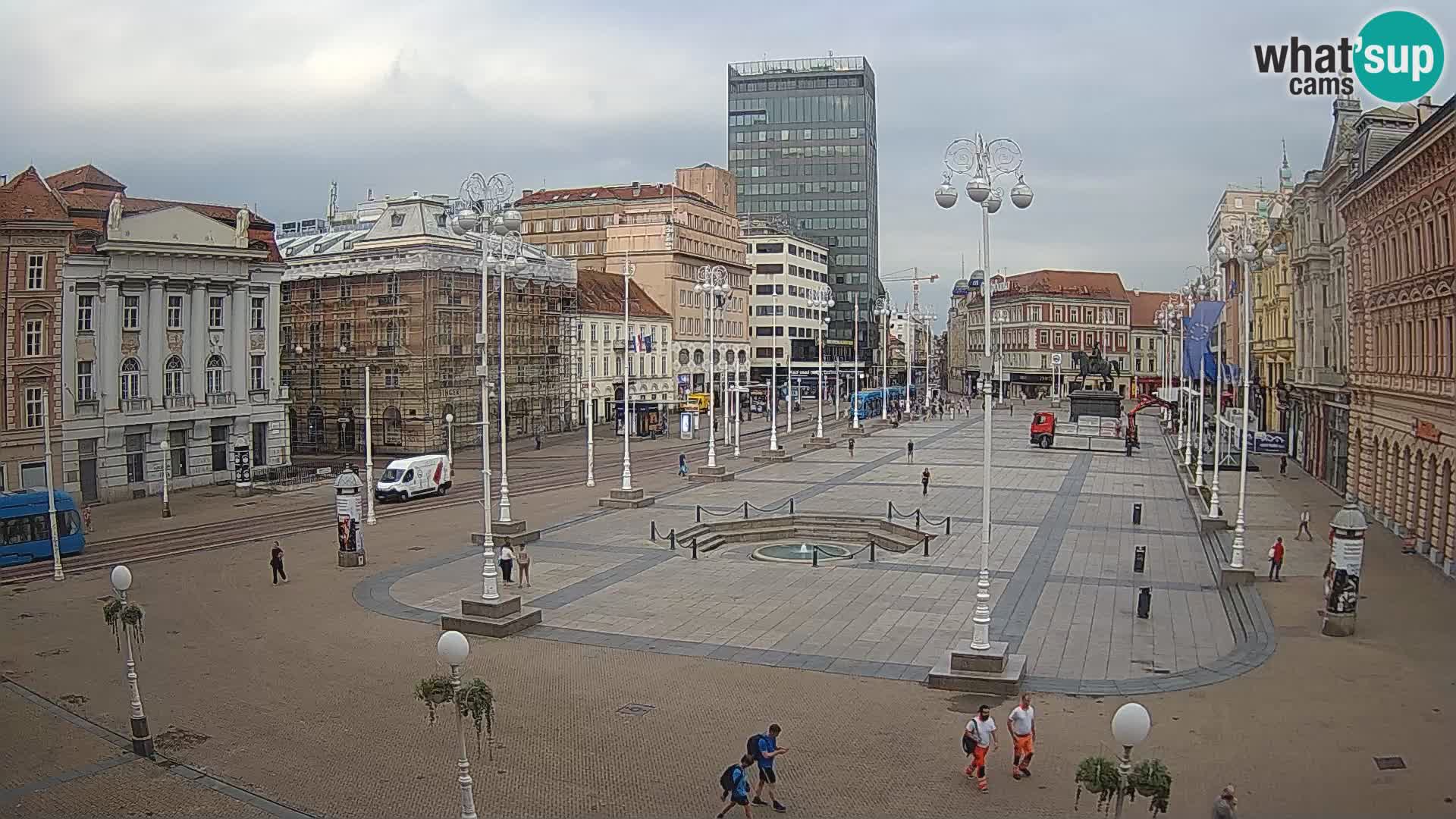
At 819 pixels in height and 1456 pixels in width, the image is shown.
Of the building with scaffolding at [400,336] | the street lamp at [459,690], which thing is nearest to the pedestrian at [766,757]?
the street lamp at [459,690]

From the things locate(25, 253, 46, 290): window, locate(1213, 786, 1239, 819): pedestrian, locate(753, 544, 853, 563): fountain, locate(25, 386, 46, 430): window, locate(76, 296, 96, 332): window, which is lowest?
locate(753, 544, 853, 563): fountain

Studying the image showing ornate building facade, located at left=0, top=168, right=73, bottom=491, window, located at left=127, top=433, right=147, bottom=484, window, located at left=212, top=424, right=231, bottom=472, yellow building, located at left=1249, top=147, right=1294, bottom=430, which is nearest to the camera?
ornate building facade, located at left=0, top=168, right=73, bottom=491

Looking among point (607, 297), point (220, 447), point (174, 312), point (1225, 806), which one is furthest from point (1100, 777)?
point (607, 297)

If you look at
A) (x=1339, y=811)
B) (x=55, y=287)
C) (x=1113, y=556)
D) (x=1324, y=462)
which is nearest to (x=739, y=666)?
(x=1339, y=811)

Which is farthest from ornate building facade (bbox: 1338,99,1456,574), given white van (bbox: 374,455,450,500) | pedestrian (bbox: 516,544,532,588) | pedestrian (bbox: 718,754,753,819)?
white van (bbox: 374,455,450,500)

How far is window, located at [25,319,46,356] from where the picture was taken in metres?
42.7

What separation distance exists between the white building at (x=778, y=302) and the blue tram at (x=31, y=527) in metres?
95.6

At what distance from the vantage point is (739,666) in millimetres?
21125

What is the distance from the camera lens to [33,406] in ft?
141

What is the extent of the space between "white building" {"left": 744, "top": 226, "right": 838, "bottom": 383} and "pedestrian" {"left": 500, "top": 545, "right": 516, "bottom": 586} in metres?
98.5

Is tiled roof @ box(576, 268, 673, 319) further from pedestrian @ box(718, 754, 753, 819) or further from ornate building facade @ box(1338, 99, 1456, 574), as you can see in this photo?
pedestrian @ box(718, 754, 753, 819)

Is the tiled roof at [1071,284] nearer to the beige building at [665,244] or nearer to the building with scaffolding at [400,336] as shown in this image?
the beige building at [665,244]

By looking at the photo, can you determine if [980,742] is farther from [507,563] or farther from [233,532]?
[233,532]

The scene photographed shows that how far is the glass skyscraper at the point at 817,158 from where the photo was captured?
15438 cm
